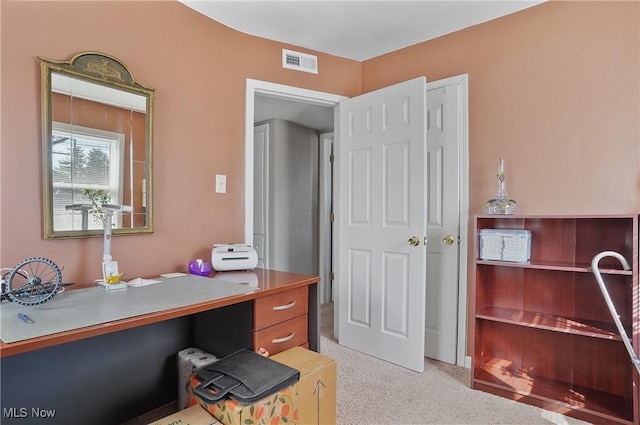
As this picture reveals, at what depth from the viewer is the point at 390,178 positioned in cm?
249

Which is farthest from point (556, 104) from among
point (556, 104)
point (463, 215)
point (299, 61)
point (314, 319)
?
point (314, 319)

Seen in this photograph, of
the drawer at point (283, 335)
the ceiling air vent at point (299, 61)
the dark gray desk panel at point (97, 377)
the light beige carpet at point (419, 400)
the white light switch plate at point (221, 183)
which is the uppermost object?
the ceiling air vent at point (299, 61)

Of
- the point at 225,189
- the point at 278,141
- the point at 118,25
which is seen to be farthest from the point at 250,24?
the point at 278,141

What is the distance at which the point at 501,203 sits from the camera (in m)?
2.09

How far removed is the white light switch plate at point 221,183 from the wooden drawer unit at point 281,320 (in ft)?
2.89

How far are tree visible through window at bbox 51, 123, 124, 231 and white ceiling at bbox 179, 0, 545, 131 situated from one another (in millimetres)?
996

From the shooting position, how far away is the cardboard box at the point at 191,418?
1230 mm

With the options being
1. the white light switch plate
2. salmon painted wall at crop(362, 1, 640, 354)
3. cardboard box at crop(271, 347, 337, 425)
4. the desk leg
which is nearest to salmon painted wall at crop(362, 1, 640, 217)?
salmon painted wall at crop(362, 1, 640, 354)

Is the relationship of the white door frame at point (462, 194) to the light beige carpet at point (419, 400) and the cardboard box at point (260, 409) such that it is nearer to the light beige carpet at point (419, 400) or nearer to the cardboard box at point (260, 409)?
the light beige carpet at point (419, 400)

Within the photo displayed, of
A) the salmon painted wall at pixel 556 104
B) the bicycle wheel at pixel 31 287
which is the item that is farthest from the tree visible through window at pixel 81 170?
the salmon painted wall at pixel 556 104

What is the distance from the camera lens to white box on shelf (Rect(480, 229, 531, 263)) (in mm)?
2031

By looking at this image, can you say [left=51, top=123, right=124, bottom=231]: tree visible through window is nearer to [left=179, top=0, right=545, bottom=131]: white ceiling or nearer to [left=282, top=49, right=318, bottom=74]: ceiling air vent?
[left=179, top=0, right=545, bottom=131]: white ceiling

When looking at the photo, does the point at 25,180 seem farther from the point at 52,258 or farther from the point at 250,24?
the point at 250,24

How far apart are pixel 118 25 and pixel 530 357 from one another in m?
3.00
